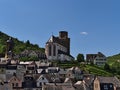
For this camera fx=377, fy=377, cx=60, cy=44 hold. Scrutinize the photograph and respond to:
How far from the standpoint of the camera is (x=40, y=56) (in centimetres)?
15275

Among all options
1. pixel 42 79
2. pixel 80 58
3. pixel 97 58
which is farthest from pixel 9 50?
pixel 42 79

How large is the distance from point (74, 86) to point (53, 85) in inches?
275

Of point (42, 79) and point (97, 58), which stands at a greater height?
point (97, 58)

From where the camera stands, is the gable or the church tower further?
the church tower

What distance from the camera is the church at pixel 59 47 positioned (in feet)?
511

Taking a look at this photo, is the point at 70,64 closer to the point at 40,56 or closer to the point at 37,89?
the point at 40,56

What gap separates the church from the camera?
155625 mm

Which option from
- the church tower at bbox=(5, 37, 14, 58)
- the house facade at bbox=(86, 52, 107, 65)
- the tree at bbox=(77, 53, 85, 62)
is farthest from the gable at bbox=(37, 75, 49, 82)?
the house facade at bbox=(86, 52, 107, 65)

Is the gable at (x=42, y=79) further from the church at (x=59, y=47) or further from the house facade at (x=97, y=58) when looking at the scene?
the house facade at (x=97, y=58)

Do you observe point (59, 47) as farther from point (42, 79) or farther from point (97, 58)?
point (42, 79)

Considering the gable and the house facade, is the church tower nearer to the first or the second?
the house facade

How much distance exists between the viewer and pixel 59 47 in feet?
533

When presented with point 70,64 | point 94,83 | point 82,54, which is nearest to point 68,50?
point 82,54

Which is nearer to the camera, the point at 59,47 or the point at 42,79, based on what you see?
the point at 42,79
